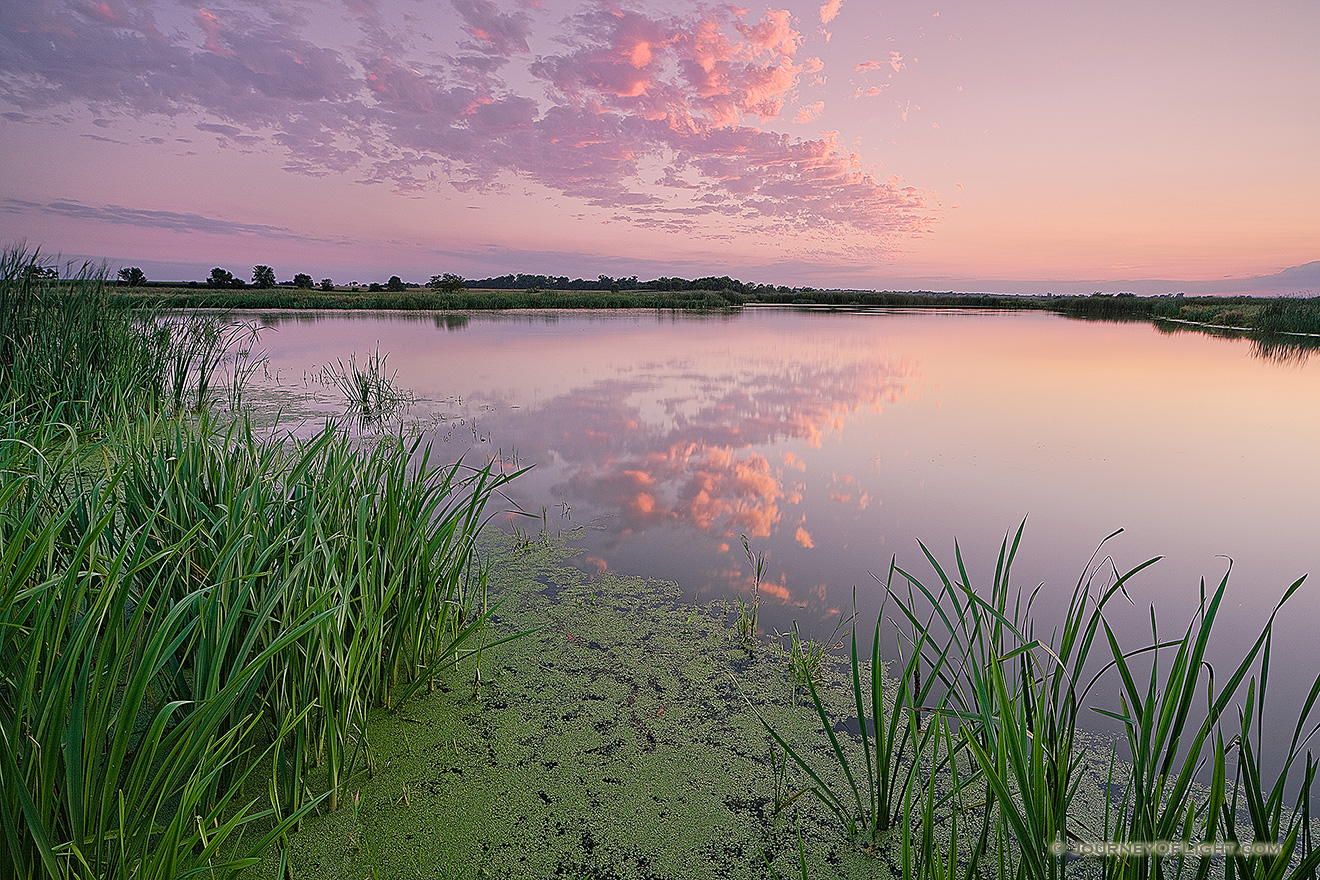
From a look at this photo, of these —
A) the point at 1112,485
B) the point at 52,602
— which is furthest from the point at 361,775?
the point at 1112,485

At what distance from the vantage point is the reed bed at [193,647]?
116cm

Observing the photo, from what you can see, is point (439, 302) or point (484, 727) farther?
point (439, 302)

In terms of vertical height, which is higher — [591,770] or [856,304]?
[856,304]

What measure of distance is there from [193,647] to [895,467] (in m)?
4.88

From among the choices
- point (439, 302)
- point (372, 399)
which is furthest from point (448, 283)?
point (372, 399)

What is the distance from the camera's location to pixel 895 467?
5.34m

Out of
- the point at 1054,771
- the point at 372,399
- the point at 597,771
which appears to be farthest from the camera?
the point at 372,399

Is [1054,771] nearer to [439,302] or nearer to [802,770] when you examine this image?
[802,770]

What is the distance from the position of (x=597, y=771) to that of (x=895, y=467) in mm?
4095

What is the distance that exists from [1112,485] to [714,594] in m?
3.65

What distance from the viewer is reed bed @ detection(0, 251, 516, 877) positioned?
→ 1.16m

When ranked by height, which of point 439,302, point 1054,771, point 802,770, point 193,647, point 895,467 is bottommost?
point 802,770

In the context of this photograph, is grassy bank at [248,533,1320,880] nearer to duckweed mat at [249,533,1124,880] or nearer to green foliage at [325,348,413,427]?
duckweed mat at [249,533,1124,880]

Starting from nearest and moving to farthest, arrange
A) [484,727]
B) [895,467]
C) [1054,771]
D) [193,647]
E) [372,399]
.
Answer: [1054,771] → [193,647] → [484,727] → [895,467] → [372,399]
